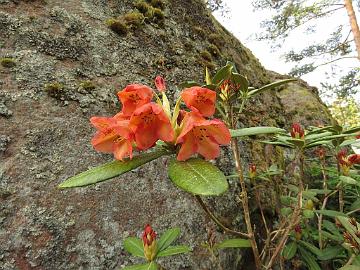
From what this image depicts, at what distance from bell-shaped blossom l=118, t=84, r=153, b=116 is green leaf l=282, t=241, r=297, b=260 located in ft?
4.07

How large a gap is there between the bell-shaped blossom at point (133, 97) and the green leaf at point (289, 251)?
1239 mm

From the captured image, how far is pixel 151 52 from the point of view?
222 cm

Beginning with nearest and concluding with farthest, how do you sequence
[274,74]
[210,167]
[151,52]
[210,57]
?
1. [210,167]
2. [151,52]
3. [210,57]
4. [274,74]

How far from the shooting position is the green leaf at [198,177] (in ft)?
2.43

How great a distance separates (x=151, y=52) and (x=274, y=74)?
9.38ft

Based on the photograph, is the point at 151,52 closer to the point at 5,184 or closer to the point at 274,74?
the point at 5,184

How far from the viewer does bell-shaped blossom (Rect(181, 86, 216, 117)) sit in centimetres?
96

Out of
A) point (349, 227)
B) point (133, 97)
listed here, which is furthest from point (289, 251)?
point (133, 97)

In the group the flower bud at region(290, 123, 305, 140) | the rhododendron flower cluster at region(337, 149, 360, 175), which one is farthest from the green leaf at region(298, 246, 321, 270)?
the flower bud at region(290, 123, 305, 140)

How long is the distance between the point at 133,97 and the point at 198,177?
30 centimetres

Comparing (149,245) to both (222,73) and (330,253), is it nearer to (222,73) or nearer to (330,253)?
(222,73)

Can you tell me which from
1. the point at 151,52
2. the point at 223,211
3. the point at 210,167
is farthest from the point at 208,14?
the point at 210,167

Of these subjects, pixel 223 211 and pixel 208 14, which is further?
pixel 208 14

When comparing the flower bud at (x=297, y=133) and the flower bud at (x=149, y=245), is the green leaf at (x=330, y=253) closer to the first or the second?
the flower bud at (x=297, y=133)
